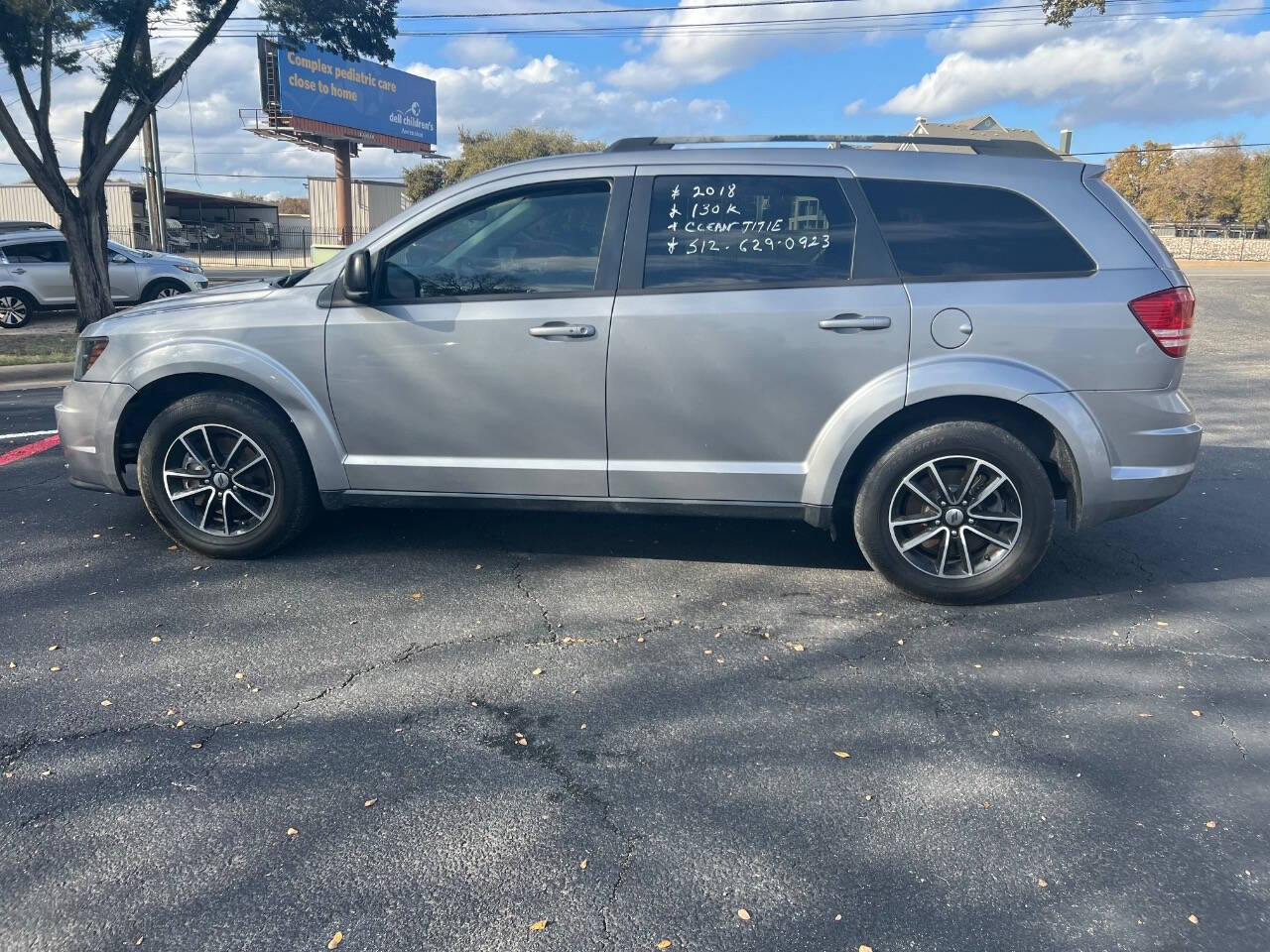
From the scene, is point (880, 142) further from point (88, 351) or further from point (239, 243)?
point (239, 243)

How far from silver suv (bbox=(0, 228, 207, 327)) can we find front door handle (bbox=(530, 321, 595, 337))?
13.4 m

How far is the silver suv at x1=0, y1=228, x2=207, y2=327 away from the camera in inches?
635

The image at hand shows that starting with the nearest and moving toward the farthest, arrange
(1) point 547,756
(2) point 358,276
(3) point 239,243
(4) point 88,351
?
Answer: (1) point 547,756 < (2) point 358,276 < (4) point 88,351 < (3) point 239,243

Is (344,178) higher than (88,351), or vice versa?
(344,178)

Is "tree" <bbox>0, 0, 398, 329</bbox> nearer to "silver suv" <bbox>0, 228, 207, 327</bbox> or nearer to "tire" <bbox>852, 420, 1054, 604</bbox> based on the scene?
"silver suv" <bbox>0, 228, 207, 327</bbox>

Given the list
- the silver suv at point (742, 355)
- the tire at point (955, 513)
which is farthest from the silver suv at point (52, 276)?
the tire at point (955, 513)

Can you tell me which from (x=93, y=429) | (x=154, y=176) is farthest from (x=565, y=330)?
(x=154, y=176)

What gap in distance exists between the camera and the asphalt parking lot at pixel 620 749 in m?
2.49

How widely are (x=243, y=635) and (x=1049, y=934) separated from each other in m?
3.12

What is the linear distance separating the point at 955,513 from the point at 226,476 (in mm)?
3409

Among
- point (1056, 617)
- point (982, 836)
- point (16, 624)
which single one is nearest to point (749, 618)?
point (1056, 617)

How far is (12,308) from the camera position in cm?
1617

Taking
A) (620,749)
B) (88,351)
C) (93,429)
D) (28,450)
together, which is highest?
(88,351)

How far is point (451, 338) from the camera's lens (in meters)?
4.52
